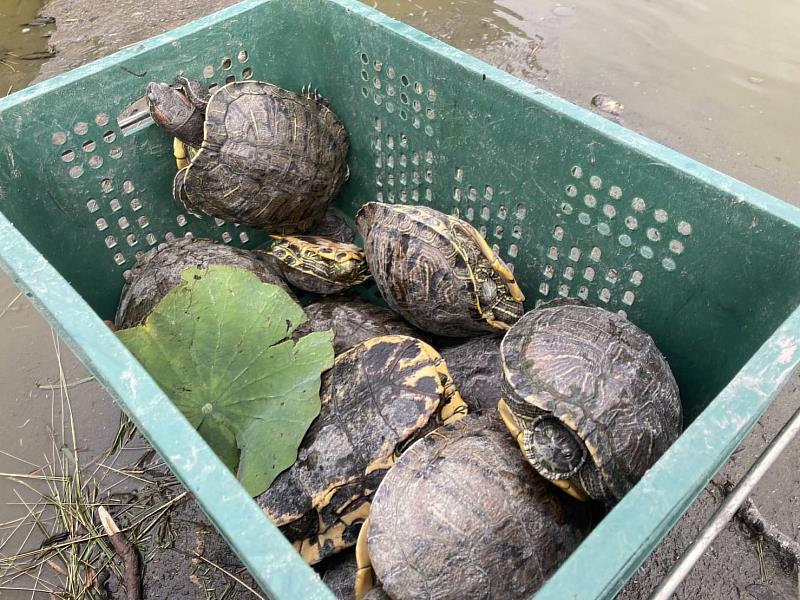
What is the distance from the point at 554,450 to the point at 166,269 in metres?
1.29

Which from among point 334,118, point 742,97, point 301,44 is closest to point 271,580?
point 334,118

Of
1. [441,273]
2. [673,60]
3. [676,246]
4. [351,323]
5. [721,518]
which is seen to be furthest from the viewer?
[673,60]

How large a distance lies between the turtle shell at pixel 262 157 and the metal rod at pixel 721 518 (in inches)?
62.8

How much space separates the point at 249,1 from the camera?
6.79 feet

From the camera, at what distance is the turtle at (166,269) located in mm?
1913

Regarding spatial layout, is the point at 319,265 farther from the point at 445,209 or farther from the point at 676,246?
the point at 676,246

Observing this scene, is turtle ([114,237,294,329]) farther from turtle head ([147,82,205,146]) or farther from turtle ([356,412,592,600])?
turtle ([356,412,592,600])

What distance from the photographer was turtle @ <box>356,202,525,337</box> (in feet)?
5.75

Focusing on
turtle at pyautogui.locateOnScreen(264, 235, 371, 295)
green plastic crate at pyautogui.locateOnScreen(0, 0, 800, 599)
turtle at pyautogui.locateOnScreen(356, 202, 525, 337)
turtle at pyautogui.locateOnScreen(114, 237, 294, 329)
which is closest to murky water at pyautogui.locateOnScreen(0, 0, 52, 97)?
green plastic crate at pyautogui.locateOnScreen(0, 0, 800, 599)

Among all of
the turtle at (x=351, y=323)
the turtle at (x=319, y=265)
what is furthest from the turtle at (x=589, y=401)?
the turtle at (x=319, y=265)

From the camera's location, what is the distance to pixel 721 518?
1066mm

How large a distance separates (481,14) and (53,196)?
293cm

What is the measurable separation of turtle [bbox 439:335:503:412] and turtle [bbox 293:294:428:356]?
0.57 feet

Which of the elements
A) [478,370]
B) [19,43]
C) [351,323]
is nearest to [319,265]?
[351,323]
